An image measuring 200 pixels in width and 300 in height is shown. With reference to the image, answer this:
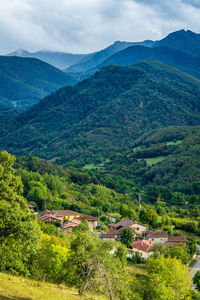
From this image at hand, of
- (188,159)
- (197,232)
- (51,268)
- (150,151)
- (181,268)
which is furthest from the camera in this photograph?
(150,151)

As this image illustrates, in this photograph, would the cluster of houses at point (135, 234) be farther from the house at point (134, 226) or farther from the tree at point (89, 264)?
the tree at point (89, 264)

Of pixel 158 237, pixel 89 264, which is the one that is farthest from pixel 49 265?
pixel 158 237

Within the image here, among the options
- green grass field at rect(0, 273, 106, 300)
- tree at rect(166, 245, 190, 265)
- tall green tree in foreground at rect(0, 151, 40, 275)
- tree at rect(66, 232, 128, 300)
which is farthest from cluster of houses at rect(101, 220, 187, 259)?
tall green tree in foreground at rect(0, 151, 40, 275)

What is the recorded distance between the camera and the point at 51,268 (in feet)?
77.4

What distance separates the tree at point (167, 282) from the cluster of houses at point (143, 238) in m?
13.8

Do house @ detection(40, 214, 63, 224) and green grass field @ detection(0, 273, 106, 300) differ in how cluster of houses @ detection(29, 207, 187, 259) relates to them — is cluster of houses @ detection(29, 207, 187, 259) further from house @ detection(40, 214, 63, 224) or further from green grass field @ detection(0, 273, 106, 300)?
green grass field @ detection(0, 273, 106, 300)

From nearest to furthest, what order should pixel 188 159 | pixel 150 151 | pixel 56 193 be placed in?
pixel 56 193
pixel 188 159
pixel 150 151

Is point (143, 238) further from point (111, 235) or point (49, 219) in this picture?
point (49, 219)

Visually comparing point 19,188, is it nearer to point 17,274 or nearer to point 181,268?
point 17,274

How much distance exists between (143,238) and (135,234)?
66.8 inches

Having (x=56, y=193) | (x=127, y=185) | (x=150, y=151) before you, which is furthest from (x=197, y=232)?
(x=150, y=151)

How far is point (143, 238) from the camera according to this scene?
60000 millimetres

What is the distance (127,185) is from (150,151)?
193ft

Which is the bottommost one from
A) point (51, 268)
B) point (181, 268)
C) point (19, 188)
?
point (181, 268)
